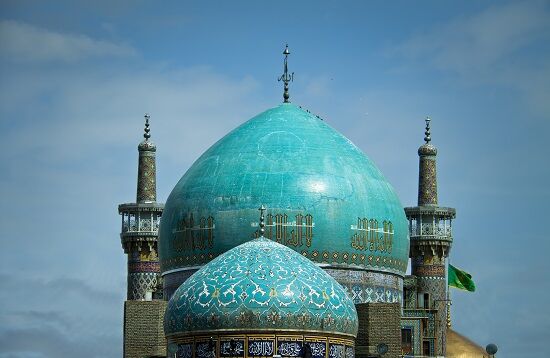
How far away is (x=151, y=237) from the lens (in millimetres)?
34594

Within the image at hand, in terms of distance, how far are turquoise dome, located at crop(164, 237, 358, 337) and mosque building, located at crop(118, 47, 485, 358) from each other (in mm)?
19

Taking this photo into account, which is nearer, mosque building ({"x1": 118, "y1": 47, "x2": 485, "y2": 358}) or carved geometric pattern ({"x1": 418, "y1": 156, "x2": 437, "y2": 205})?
mosque building ({"x1": 118, "y1": 47, "x2": 485, "y2": 358})

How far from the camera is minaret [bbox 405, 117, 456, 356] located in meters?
34.3

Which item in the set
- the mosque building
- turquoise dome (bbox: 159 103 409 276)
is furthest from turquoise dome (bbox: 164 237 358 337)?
turquoise dome (bbox: 159 103 409 276)

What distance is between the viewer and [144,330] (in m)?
27.0

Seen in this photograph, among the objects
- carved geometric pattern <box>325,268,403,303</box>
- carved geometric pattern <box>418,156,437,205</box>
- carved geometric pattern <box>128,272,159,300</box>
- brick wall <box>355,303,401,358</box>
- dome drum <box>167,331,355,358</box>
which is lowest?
dome drum <box>167,331,355,358</box>

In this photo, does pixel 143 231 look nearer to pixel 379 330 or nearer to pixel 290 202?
pixel 290 202

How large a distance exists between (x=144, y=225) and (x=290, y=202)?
769 cm

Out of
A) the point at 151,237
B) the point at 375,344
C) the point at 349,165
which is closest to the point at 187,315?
the point at 375,344

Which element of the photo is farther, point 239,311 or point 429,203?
point 429,203

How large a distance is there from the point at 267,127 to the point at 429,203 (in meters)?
6.86

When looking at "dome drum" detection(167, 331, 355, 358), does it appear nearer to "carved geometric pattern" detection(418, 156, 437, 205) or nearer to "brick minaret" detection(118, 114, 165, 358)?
"brick minaret" detection(118, 114, 165, 358)

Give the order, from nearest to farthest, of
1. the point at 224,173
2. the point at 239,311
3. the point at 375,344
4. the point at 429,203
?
the point at 239,311
the point at 375,344
the point at 224,173
the point at 429,203

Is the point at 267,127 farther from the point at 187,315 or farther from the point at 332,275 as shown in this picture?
the point at 187,315
